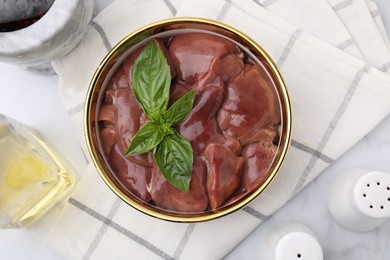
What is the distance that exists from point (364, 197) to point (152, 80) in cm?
47

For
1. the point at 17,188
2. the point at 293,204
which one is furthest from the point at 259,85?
the point at 17,188

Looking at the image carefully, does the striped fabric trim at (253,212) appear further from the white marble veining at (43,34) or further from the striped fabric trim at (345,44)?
the white marble veining at (43,34)

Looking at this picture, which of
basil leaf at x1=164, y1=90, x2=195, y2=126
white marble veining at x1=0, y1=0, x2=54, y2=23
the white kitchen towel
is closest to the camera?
basil leaf at x1=164, y1=90, x2=195, y2=126

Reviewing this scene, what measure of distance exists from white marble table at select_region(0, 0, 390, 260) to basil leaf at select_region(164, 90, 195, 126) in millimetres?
353

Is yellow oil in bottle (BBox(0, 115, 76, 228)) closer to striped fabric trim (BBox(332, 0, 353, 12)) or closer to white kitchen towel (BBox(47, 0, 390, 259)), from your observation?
white kitchen towel (BBox(47, 0, 390, 259))

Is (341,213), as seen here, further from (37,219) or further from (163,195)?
(37,219)

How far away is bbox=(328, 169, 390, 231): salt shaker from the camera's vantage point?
3.60 feet

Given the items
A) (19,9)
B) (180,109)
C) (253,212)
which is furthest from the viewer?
(253,212)

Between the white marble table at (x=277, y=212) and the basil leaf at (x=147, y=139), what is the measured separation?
0.33m

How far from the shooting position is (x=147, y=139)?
94cm

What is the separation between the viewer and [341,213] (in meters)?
1.15

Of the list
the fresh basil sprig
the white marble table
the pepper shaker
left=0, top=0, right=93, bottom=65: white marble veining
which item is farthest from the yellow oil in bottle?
the pepper shaker

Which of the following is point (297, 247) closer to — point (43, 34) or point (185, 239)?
point (185, 239)

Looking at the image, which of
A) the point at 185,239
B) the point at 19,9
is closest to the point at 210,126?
the point at 185,239
